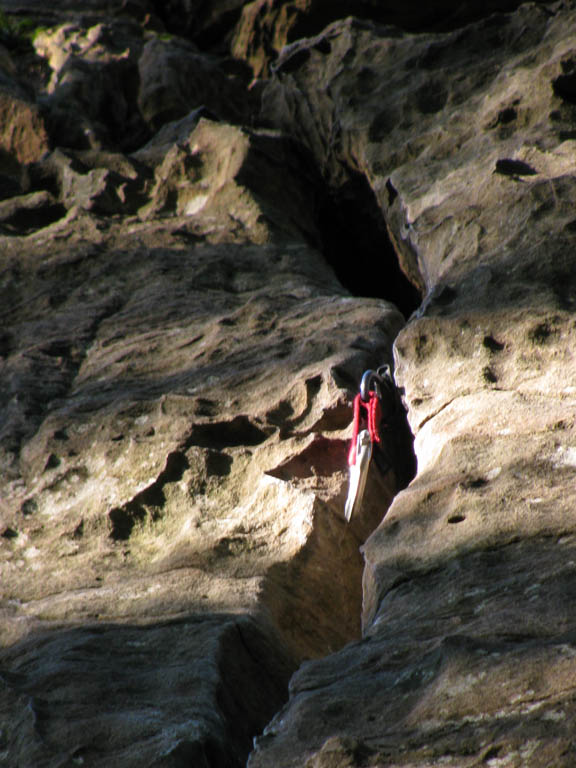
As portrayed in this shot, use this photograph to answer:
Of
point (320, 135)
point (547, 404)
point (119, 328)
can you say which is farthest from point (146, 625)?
point (320, 135)

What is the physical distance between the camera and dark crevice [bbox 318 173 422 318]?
8.83 m

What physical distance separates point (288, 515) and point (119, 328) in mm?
2732

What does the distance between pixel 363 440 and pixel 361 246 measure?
16.4ft

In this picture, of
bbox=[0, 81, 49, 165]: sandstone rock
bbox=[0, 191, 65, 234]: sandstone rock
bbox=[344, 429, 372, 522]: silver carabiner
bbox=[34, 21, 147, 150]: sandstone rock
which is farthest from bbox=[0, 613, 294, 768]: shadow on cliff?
bbox=[34, 21, 147, 150]: sandstone rock

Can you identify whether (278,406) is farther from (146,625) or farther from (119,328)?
(119,328)

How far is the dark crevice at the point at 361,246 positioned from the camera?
883cm

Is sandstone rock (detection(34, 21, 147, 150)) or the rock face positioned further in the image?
sandstone rock (detection(34, 21, 147, 150))

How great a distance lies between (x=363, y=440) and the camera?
15.4 feet

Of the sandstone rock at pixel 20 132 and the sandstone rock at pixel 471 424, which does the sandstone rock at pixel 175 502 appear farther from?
the sandstone rock at pixel 20 132

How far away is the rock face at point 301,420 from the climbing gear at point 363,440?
14cm

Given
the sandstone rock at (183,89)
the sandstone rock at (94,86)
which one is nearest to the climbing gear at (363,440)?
the sandstone rock at (94,86)

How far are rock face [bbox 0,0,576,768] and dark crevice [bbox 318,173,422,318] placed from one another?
4cm

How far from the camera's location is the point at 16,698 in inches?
131

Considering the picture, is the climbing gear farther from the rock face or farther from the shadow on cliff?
the shadow on cliff
